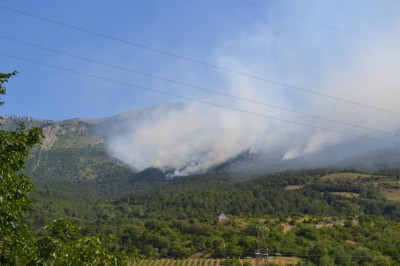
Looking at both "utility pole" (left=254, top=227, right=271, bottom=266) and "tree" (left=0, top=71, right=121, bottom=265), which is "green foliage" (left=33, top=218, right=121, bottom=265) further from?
"utility pole" (left=254, top=227, right=271, bottom=266)

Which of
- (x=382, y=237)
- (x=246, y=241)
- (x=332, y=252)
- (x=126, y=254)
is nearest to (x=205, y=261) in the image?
(x=246, y=241)

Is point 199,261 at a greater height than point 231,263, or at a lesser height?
lesser

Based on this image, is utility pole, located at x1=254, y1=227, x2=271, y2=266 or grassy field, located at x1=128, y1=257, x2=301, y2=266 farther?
grassy field, located at x1=128, y1=257, x2=301, y2=266

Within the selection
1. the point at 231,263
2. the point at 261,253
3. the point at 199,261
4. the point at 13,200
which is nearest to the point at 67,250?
Answer: the point at 13,200

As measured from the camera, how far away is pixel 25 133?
61.8 ft

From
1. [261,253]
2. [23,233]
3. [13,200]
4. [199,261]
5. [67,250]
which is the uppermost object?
[13,200]

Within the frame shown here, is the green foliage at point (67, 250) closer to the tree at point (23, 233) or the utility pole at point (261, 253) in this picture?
the tree at point (23, 233)

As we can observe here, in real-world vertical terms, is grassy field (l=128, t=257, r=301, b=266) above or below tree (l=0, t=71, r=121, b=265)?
below

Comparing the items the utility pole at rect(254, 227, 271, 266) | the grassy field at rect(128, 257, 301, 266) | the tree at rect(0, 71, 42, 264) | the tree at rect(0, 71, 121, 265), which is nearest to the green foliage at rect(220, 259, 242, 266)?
the grassy field at rect(128, 257, 301, 266)

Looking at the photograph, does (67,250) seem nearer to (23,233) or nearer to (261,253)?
(23,233)

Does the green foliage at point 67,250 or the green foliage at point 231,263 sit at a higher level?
the green foliage at point 67,250

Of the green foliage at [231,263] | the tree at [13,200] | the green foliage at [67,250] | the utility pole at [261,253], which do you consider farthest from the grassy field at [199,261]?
the tree at [13,200]

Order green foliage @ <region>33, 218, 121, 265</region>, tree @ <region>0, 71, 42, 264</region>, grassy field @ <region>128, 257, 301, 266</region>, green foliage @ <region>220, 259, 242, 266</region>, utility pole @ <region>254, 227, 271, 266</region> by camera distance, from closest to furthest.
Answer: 1. tree @ <region>0, 71, 42, 264</region>
2. green foliage @ <region>33, 218, 121, 265</region>
3. utility pole @ <region>254, 227, 271, 266</region>
4. green foliage @ <region>220, 259, 242, 266</region>
5. grassy field @ <region>128, 257, 301, 266</region>

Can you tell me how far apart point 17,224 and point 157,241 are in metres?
175
